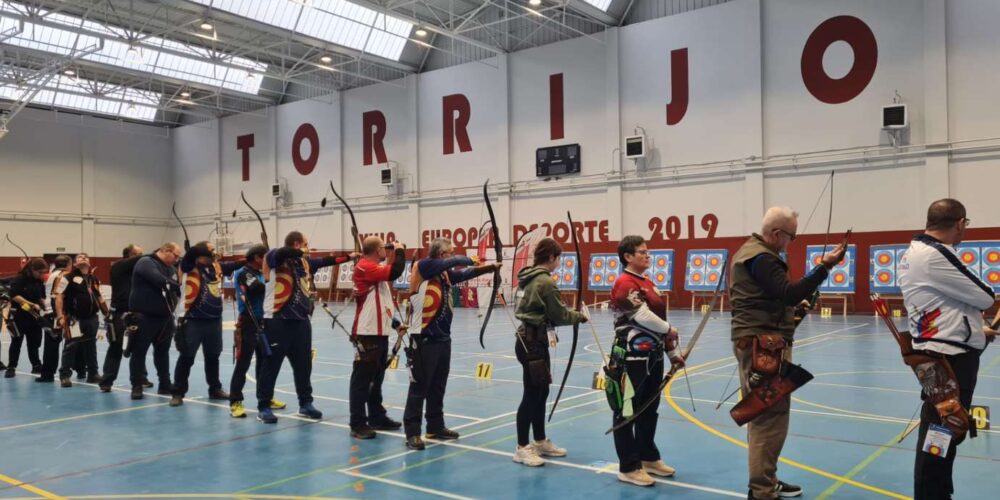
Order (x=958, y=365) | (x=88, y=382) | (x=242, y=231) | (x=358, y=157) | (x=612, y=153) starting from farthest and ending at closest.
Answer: (x=242, y=231)
(x=358, y=157)
(x=612, y=153)
(x=88, y=382)
(x=958, y=365)

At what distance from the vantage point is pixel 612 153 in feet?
67.6

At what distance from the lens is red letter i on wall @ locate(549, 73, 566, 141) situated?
71.4 ft

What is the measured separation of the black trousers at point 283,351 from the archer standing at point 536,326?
2172 millimetres

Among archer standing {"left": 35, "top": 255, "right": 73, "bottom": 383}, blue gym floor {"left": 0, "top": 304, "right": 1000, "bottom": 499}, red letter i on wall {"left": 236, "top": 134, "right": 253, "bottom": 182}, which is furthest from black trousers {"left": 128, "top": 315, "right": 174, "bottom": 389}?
red letter i on wall {"left": 236, "top": 134, "right": 253, "bottom": 182}

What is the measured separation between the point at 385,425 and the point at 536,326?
1.87 meters

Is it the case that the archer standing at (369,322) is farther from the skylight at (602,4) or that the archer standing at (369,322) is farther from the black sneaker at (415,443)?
the skylight at (602,4)

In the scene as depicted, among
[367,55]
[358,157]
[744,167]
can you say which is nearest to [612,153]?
[744,167]

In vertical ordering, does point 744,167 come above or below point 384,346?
above

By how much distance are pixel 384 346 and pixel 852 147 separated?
14889 mm

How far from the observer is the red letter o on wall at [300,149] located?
2780cm

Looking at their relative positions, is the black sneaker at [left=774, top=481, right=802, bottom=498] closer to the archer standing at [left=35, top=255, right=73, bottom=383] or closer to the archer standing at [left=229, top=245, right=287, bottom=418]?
the archer standing at [left=229, top=245, right=287, bottom=418]

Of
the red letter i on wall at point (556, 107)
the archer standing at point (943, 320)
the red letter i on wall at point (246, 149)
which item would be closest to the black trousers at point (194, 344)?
the archer standing at point (943, 320)

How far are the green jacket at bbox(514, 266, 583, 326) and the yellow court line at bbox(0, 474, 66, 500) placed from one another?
9.54 ft

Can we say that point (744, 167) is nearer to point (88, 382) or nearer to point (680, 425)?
point (680, 425)
